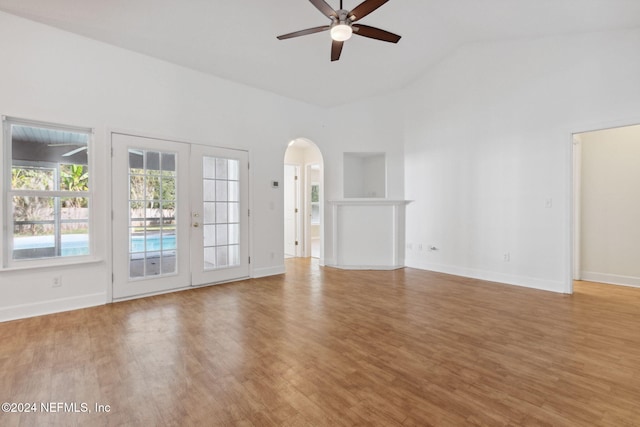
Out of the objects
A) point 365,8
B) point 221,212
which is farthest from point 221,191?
point 365,8

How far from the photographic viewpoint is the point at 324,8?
9.22 feet

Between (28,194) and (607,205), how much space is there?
7808mm

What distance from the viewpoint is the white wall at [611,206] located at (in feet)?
14.8

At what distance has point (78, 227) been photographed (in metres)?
3.76

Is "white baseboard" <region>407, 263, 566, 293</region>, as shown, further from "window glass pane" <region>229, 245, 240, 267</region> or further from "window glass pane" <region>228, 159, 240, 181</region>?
"window glass pane" <region>228, 159, 240, 181</region>

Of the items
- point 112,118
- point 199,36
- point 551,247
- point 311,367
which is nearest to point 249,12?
point 199,36

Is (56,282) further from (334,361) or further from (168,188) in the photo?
(334,361)

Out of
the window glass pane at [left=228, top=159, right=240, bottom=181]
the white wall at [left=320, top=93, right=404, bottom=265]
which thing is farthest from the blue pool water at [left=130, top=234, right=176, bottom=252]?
the white wall at [left=320, top=93, right=404, bottom=265]

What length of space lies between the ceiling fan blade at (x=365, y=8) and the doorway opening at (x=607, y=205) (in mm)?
3677

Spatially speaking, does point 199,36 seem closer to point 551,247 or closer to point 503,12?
point 503,12

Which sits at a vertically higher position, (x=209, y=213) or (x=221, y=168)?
(x=221, y=168)

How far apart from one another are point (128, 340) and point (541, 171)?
550 centimetres

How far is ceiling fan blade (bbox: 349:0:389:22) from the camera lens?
2.70 meters

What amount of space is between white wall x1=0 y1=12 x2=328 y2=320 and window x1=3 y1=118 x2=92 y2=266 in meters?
0.15
